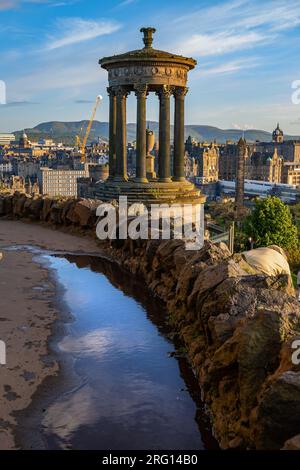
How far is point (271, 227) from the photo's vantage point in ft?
128

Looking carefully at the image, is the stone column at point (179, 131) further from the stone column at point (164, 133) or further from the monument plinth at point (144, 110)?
the stone column at point (164, 133)

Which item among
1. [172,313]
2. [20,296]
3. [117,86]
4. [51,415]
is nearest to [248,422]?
[51,415]

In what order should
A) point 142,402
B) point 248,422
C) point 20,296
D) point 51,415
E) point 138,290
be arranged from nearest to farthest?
point 248,422 → point 51,415 → point 142,402 → point 20,296 → point 138,290

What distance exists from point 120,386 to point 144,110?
16.6m

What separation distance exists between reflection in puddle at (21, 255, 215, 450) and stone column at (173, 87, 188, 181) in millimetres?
13385

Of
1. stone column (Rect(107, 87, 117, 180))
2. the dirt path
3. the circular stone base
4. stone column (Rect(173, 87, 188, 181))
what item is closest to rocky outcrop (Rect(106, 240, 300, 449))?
the dirt path

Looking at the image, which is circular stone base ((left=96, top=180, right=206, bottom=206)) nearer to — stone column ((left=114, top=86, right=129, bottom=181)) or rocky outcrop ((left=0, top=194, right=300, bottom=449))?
stone column ((left=114, top=86, right=129, bottom=181))

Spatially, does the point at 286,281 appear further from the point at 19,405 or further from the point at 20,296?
the point at 20,296

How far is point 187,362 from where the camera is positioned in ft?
27.9

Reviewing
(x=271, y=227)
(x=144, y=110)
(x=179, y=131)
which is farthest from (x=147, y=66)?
(x=271, y=227)

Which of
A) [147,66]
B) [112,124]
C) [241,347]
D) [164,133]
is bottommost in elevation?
[241,347]

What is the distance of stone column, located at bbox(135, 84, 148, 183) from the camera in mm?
22672

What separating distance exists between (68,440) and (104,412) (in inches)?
29.8

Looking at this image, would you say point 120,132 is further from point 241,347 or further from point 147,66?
point 241,347
